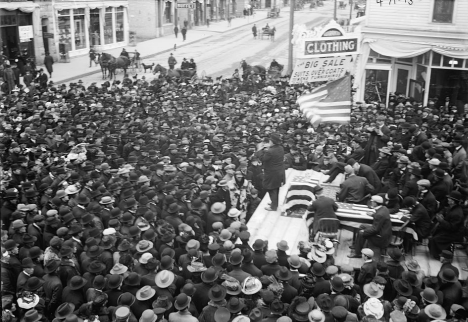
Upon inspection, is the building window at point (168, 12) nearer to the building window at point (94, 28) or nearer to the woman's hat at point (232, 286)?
the building window at point (94, 28)

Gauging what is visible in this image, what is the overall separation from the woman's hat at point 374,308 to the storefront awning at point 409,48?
54.0 ft

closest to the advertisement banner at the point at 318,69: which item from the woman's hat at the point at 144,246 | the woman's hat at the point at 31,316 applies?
the woman's hat at the point at 144,246

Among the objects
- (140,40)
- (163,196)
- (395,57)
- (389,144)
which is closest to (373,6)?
(395,57)

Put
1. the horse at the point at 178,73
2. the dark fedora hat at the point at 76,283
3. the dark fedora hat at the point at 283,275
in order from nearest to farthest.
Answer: the dark fedora hat at the point at 76,283
the dark fedora hat at the point at 283,275
the horse at the point at 178,73

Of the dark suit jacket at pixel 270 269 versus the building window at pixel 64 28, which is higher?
the building window at pixel 64 28

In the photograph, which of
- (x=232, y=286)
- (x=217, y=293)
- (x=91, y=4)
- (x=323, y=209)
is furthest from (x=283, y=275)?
(x=91, y=4)

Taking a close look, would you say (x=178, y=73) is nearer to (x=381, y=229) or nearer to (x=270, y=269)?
(x=381, y=229)

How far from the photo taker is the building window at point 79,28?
38859 millimetres

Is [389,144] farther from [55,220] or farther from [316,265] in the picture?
[55,220]

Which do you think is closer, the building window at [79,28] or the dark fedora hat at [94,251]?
the dark fedora hat at [94,251]

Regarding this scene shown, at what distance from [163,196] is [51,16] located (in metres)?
29.7

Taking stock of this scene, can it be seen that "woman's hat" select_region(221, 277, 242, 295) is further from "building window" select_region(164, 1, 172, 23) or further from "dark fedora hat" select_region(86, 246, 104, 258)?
"building window" select_region(164, 1, 172, 23)

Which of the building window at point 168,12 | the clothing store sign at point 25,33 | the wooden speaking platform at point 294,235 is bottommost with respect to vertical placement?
the wooden speaking platform at point 294,235

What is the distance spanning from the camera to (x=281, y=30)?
2530 inches
